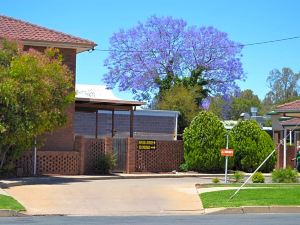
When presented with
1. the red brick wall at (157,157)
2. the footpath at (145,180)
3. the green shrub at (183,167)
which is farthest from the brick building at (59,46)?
the green shrub at (183,167)

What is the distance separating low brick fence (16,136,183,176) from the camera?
2584 cm

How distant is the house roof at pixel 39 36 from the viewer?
26141 millimetres

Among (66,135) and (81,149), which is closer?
(81,149)

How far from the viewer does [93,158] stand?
2795cm

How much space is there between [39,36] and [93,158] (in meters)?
6.00

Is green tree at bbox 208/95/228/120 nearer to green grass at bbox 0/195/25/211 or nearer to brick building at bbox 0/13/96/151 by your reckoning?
brick building at bbox 0/13/96/151

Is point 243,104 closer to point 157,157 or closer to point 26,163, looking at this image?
point 157,157

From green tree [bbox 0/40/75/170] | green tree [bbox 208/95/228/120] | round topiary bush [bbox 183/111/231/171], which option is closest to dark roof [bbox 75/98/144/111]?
round topiary bush [bbox 183/111/231/171]

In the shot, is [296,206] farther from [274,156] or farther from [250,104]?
[250,104]

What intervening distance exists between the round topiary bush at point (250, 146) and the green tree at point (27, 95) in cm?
1162

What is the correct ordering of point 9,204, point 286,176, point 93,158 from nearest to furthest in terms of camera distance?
point 9,204 < point 286,176 < point 93,158

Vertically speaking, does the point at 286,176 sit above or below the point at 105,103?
below

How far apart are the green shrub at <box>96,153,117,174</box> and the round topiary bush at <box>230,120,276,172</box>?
693 centimetres

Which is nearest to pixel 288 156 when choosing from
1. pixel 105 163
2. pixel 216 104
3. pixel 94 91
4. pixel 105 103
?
pixel 105 103
